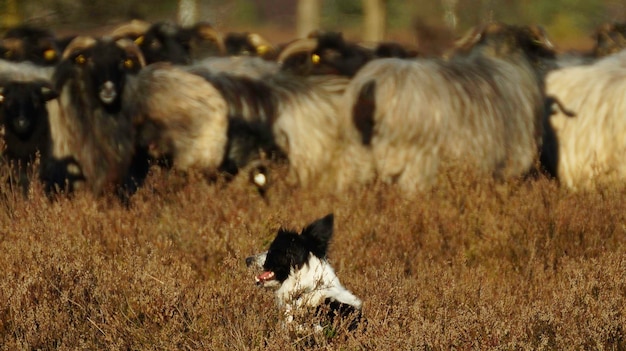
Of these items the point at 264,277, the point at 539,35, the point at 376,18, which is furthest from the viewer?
the point at 376,18

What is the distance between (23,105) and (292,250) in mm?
5543

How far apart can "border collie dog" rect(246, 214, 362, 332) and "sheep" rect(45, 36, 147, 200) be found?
493cm

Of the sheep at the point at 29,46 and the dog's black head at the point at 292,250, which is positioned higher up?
the dog's black head at the point at 292,250

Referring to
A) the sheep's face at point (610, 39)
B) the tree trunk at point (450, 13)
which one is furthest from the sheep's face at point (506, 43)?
the tree trunk at point (450, 13)

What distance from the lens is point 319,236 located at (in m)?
4.89

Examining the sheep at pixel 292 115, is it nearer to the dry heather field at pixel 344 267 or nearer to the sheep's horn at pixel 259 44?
the dry heather field at pixel 344 267

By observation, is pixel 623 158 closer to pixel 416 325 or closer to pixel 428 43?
pixel 416 325

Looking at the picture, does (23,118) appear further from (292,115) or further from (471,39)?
(471,39)

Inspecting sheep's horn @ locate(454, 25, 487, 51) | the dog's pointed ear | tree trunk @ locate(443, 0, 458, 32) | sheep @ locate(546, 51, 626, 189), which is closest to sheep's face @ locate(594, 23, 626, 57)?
sheep's horn @ locate(454, 25, 487, 51)

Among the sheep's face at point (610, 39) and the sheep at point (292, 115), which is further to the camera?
the sheep's face at point (610, 39)

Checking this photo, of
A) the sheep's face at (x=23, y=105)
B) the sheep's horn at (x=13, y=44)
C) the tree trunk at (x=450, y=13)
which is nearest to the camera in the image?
the sheep's face at (x=23, y=105)

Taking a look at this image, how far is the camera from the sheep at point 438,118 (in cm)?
976

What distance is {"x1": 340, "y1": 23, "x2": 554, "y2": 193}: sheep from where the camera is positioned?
9.76 metres

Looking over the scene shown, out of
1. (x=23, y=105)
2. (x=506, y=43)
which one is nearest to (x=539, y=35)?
(x=506, y=43)
